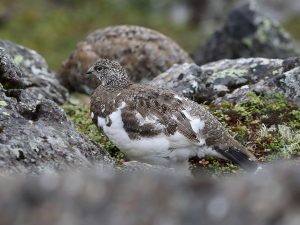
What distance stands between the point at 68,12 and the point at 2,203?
2237 cm

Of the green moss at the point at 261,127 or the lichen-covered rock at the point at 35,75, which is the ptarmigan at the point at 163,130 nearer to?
the green moss at the point at 261,127

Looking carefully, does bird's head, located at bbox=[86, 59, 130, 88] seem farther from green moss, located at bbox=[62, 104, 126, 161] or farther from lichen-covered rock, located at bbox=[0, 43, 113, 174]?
lichen-covered rock, located at bbox=[0, 43, 113, 174]

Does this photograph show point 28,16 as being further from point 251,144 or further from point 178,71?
point 251,144

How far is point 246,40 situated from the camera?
52.2 ft

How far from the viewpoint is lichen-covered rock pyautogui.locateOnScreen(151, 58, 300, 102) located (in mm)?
10367

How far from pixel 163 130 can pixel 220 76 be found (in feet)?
11.2

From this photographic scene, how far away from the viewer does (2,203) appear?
360cm

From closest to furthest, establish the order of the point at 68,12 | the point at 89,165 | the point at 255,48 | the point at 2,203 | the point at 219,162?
the point at 2,203, the point at 89,165, the point at 219,162, the point at 255,48, the point at 68,12

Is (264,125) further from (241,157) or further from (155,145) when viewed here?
(155,145)

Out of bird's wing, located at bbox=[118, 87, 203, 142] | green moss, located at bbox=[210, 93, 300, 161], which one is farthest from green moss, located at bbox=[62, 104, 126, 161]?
green moss, located at bbox=[210, 93, 300, 161]

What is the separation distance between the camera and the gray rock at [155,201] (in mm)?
3518

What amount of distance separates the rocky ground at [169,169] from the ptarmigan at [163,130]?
0.19 meters

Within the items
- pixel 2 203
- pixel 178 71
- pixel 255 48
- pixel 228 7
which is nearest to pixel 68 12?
pixel 228 7

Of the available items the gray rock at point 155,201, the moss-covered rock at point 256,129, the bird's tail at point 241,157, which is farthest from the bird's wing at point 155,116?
the gray rock at point 155,201
